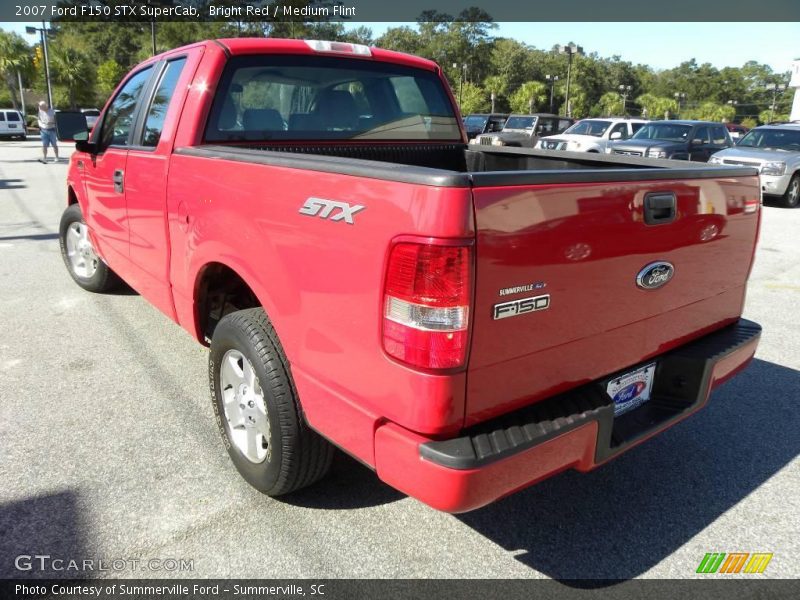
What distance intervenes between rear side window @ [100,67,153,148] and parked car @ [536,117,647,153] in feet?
46.0

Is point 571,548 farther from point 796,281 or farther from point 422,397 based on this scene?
point 796,281

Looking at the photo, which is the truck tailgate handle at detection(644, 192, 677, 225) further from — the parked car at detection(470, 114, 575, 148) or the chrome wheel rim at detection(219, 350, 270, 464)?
the parked car at detection(470, 114, 575, 148)

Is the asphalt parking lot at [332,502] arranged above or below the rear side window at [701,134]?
below

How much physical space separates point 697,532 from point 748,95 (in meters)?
143

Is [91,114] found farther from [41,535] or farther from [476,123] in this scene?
[41,535]

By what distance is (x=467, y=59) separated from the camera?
85.1 m

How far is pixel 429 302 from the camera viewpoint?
1.78 meters

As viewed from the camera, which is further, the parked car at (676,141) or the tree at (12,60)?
the tree at (12,60)

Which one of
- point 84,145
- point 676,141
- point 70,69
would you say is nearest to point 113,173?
point 84,145

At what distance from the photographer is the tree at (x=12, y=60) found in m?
53.0

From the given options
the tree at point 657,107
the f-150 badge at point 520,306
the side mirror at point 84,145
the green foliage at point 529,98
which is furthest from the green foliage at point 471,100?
the f-150 badge at point 520,306

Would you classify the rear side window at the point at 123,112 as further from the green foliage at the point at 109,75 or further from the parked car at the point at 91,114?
the green foliage at the point at 109,75

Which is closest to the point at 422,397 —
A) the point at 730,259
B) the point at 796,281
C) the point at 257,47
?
the point at 730,259

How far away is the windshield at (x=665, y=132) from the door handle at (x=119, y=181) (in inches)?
584
